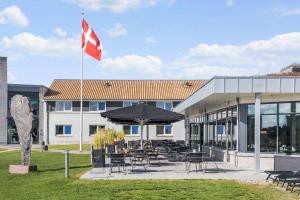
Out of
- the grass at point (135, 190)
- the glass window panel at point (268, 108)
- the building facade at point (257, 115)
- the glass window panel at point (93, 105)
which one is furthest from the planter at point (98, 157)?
the glass window panel at point (93, 105)

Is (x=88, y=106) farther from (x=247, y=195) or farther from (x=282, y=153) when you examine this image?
(x=247, y=195)

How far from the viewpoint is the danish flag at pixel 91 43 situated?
35806 millimetres

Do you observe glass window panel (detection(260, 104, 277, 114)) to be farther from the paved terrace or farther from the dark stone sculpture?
the dark stone sculpture

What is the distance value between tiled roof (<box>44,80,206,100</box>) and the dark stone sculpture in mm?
34967

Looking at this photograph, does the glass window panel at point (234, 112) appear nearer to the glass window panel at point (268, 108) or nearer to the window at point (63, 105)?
the glass window panel at point (268, 108)

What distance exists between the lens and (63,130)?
54.4 metres

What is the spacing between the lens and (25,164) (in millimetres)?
19234

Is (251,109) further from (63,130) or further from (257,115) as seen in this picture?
(63,130)

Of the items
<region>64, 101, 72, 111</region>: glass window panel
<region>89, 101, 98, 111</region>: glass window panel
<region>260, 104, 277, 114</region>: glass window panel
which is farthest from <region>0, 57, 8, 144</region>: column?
<region>260, 104, 277, 114</region>: glass window panel

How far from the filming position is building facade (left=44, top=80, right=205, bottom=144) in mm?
54094

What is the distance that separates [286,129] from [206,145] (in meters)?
11.1

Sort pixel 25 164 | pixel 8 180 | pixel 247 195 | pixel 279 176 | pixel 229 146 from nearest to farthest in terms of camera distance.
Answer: pixel 247 195
pixel 279 176
pixel 8 180
pixel 25 164
pixel 229 146

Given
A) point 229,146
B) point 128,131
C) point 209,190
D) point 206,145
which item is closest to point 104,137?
point 206,145

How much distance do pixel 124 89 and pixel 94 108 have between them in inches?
171
